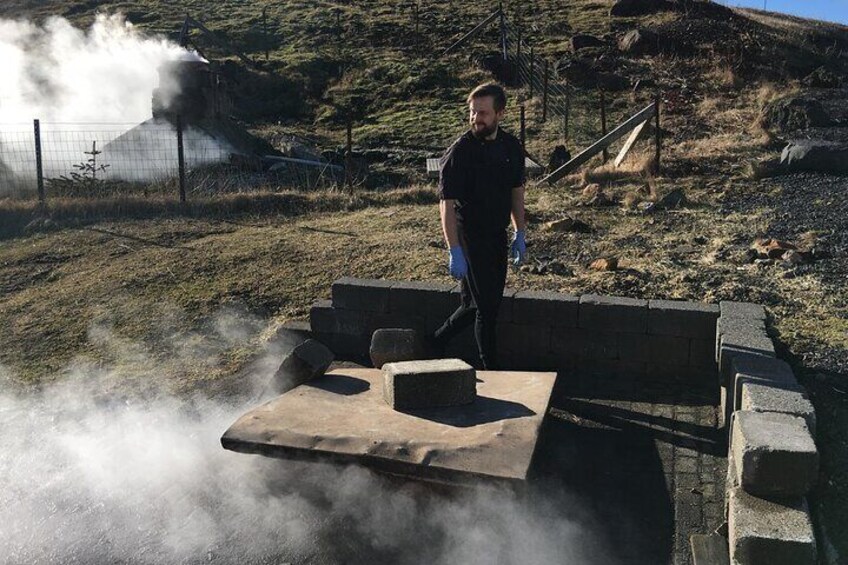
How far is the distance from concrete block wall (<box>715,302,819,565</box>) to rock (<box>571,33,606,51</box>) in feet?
68.7

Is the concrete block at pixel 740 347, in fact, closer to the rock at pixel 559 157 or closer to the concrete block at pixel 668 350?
the concrete block at pixel 668 350

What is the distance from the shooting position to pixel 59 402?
15.7ft

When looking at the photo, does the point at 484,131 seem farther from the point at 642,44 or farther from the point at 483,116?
the point at 642,44

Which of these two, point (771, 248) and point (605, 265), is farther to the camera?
point (771, 248)

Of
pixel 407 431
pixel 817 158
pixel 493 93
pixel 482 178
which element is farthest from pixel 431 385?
pixel 817 158

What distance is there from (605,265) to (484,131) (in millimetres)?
2615

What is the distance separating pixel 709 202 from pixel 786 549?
6.97 meters

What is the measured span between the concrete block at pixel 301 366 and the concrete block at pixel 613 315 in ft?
5.69

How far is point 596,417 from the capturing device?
14.2 ft

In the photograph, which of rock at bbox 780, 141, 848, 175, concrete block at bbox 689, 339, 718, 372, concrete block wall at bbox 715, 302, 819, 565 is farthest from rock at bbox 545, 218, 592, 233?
concrete block wall at bbox 715, 302, 819, 565

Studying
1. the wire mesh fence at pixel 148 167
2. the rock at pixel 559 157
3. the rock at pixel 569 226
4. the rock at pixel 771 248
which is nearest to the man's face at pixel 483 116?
the rock at pixel 771 248

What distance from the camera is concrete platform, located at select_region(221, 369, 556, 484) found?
3.16m

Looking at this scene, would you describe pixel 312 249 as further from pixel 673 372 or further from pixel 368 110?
pixel 368 110

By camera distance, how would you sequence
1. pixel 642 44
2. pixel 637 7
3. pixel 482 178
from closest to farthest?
pixel 482 178, pixel 642 44, pixel 637 7
